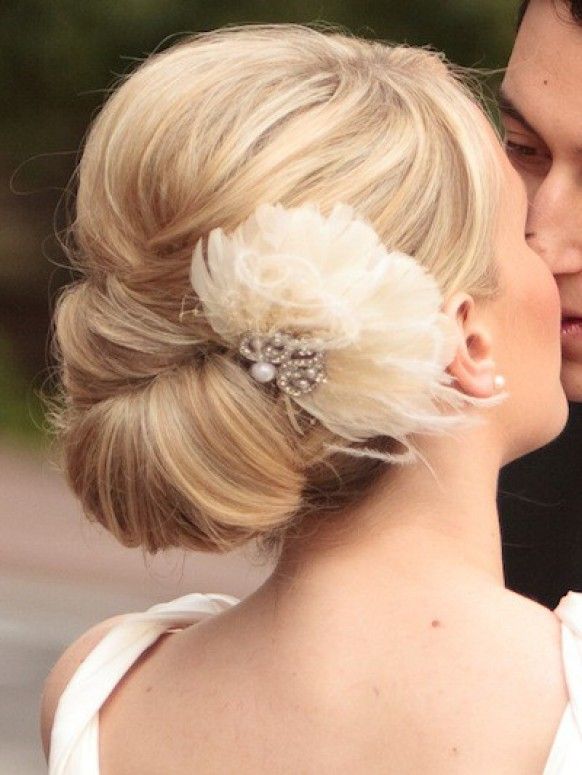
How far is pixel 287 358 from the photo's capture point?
7.45 ft

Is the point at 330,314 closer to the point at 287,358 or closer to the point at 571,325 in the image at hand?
the point at 287,358

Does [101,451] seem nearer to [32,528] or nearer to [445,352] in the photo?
[445,352]

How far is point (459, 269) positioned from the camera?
237 cm

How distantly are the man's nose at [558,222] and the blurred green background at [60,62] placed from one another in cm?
678

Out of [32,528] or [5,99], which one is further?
[5,99]

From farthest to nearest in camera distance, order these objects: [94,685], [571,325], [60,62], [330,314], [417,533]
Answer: [60,62], [571,325], [94,685], [417,533], [330,314]

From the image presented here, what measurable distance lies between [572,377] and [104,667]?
1211mm

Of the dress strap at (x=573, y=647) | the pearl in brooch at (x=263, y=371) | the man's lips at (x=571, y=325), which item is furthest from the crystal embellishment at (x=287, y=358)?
the man's lips at (x=571, y=325)

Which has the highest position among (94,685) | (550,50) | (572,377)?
(550,50)

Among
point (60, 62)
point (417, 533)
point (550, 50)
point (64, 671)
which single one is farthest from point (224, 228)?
point (60, 62)

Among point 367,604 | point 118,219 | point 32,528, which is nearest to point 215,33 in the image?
point 118,219

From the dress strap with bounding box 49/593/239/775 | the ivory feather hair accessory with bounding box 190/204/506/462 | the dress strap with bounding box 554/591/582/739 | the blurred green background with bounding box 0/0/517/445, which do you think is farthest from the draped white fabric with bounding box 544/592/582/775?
the blurred green background with bounding box 0/0/517/445

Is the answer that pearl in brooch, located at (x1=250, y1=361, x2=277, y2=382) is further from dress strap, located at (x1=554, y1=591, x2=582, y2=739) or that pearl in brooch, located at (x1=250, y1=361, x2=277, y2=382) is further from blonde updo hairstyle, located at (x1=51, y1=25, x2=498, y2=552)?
dress strap, located at (x1=554, y1=591, x2=582, y2=739)

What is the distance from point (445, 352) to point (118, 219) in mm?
554
